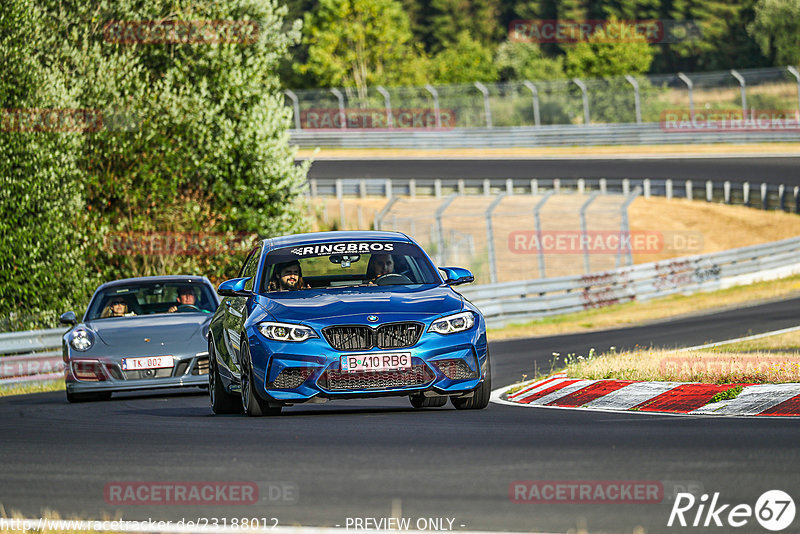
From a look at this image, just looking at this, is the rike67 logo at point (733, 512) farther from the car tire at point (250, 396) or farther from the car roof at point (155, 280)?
the car roof at point (155, 280)

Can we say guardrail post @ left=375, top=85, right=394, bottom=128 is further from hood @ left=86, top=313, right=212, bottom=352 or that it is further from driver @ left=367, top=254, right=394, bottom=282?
driver @ left=367, top=254, right=394, bottom=282

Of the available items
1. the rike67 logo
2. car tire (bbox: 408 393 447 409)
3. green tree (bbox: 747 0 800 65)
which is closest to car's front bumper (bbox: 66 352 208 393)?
car tire (bbox: 408 393 447 409)

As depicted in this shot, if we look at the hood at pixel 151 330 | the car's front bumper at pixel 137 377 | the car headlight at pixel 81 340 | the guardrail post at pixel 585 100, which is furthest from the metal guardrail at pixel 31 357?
the guardrail post at pixel 585 100

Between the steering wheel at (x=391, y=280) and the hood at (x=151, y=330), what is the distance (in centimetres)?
402

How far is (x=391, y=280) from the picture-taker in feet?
35.2

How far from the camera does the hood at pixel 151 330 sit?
1399cm

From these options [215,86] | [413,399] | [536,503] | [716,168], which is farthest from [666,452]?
[716,168]

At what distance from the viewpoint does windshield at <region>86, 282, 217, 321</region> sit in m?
15.2

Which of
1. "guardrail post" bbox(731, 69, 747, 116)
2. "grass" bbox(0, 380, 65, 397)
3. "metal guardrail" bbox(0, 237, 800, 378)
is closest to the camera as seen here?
"grass" bbox(0, 380, 65, 397)

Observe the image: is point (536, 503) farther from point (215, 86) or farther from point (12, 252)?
point (215, 86)

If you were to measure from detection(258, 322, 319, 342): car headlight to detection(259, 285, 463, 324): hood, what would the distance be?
2.2 inches

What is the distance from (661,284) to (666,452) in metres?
23.3

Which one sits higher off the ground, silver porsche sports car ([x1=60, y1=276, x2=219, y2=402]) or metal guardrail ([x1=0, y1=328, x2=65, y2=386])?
silver porsche sports car ([x1=60, y1=276, x2=219, y2=402])

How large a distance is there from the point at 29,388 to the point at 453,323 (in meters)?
10.2
